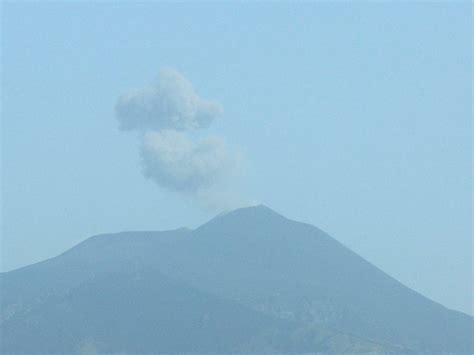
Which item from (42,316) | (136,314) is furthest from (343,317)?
(42,316)

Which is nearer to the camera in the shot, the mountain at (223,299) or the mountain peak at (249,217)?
the mountain at (223,299)

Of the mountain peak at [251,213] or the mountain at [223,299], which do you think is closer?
the mountain at [223,299]

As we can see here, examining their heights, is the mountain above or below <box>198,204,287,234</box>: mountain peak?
below

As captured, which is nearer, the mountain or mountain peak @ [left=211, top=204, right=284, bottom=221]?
the mountain

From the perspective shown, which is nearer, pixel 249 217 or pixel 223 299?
pixel 223 299

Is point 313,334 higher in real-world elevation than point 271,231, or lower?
lower

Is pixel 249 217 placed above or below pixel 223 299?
above

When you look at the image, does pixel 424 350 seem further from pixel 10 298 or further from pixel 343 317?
pixel 10 298

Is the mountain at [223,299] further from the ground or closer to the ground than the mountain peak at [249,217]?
closer to the ground
